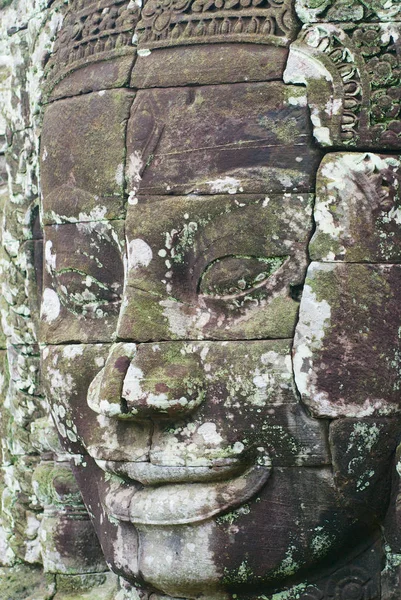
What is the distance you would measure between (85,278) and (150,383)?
1.93ft

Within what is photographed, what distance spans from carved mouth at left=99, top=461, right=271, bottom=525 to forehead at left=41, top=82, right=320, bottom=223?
0.99 m

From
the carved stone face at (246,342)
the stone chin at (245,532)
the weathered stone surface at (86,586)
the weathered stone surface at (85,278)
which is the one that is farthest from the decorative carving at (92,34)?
the weathered stone surface at (86,586)

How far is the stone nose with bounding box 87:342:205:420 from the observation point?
4051 millimetres

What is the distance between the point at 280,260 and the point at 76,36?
4.18 ft

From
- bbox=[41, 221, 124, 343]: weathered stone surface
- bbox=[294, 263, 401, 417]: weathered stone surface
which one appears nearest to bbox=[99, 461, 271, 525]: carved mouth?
bbox=[294, 263, 401, 417]: weathered stone surface

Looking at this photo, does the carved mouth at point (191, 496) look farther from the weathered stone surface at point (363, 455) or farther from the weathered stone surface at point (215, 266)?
the weathered stone surface at point (215, 266)

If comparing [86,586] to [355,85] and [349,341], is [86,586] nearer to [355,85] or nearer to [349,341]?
[349,341]

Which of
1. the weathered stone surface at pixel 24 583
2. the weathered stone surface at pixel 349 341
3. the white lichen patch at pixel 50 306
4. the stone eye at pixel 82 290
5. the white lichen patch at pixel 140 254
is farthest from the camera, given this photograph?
the weathered stone surface at pixel 24 583

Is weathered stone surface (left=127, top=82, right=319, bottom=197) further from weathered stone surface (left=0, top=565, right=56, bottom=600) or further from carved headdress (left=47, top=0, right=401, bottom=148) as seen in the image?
weathered stone surface (left=0, top=565, right=56, bottom=600)

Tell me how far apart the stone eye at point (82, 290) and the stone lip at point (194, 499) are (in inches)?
29.5

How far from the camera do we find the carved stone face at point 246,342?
4.02 meters

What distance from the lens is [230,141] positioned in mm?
4090

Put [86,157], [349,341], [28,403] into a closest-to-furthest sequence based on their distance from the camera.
Result: [349,341] < [86,157] < [28,403]

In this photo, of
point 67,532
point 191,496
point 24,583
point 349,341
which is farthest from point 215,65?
point 24,583
